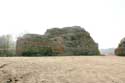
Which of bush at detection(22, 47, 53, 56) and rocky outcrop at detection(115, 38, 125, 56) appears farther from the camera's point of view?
rocky outcrop at detection(115, 38, 125, 56)

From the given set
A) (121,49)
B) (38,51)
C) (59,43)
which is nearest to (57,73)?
(38,51)

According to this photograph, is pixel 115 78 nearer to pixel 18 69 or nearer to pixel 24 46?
pixel 18 69

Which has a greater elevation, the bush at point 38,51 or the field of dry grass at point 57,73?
the bush at point 38,51

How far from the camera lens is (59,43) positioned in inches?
743

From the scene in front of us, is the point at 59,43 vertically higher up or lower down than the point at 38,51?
higher up

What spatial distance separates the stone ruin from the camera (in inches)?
710

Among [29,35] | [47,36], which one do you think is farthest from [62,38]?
[29,35]

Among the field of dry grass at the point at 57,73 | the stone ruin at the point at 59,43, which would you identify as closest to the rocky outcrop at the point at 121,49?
the stone ruin at the point at 59,43

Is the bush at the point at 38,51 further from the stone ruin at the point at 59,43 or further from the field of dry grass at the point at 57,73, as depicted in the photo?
the field of dry grass at the point at 57,73

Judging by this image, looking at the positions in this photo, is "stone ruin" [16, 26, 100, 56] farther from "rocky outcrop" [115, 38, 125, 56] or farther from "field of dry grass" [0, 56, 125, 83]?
"field of dry grass" [0, 56, 125, 83]

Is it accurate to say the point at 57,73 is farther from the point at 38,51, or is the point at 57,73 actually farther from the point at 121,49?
the point at 121,49

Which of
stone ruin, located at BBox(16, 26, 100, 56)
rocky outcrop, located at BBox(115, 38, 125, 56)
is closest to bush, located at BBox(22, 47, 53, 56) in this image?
stone ruin, located at BBox(16, 26, 100, 56)

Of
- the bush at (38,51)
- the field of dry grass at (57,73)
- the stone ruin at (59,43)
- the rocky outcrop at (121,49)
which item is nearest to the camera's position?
the field of dry grass at (57,73)

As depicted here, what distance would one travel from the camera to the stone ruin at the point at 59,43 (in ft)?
59.2
